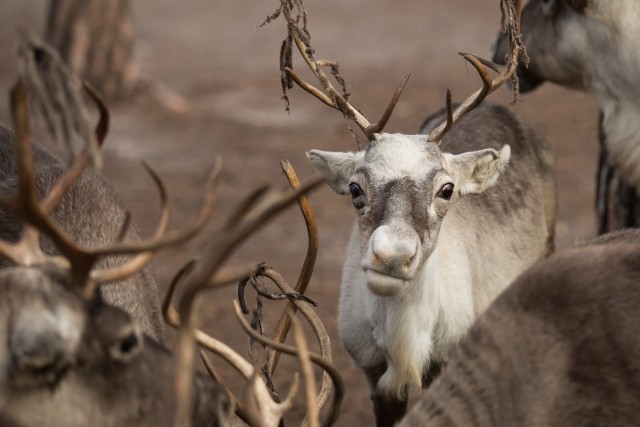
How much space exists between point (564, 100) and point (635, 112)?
6460 millimetres

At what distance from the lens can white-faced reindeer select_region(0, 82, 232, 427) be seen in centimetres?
270

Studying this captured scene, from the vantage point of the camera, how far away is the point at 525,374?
3.15m

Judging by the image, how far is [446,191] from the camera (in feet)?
14.1

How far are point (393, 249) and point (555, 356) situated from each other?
0.93 meters

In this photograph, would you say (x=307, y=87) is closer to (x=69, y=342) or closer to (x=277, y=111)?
(x=69, y=342)

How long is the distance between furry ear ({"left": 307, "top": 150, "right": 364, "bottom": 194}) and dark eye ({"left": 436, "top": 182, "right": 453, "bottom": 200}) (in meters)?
0.44

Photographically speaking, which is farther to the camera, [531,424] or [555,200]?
[555,200]

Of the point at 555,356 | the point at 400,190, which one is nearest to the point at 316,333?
the point at 400,190

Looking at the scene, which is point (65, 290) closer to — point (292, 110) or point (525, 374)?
point (525, 374)

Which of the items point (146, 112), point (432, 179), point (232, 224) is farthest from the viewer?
point (146, 112)

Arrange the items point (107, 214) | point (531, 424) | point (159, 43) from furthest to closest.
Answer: point (159, 43) → point (107, 214) → point (531, 424)

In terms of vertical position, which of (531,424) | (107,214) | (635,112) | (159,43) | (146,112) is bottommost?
(531,424)

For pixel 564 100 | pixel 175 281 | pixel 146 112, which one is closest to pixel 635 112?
pixel 175 281

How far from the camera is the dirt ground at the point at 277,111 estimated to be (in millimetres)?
8180
